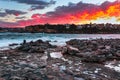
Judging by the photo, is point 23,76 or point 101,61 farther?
point 101,61

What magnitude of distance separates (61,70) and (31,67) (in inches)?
68.7

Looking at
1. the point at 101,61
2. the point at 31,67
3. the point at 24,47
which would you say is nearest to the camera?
the point at 31,67

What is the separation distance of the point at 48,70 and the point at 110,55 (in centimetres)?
658

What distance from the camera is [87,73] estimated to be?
13.6 meters

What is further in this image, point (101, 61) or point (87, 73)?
point (101, 61)

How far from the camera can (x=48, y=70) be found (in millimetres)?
13898

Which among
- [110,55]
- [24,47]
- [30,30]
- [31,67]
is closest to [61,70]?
[31,67]

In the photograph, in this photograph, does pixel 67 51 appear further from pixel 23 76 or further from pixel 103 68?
pixel 23 76

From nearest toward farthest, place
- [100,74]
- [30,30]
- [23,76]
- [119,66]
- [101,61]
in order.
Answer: [23,76] < [100,74] < [119,66] < [101,61] < [30,30]

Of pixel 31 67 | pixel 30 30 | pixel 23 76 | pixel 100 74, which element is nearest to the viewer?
pixel 23 76

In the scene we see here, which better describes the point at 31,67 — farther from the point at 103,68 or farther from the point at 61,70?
the point at 103,68

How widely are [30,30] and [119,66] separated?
12998cm

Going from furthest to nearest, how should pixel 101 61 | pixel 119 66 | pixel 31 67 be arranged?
pixel 101 61 < pixel 119 66 < pixel 31 67

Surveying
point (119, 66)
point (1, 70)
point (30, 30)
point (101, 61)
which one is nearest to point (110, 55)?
point (101, 61)
